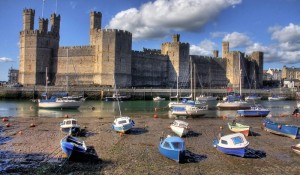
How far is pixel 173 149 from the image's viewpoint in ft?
40.3

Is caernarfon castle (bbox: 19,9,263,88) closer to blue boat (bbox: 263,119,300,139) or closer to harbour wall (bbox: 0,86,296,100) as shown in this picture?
harbour wall (bbox: 0,86,296,100)

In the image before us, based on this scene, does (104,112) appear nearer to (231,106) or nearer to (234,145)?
(231,106)

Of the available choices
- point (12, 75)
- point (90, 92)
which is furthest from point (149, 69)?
point (12, 75)

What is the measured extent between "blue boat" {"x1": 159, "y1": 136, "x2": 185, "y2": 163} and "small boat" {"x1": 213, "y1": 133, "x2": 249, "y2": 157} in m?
1.86

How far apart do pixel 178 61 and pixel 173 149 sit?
50.4 meters

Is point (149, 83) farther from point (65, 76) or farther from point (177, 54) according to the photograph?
point (65, 76)

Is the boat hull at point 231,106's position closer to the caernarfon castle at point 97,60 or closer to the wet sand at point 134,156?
the caernarfon castle at point 97,60

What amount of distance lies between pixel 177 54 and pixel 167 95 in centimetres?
1108

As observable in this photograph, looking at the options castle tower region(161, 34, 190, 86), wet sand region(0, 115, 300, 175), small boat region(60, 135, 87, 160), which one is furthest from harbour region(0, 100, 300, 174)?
castle tower region(161, 34, 190, 86)

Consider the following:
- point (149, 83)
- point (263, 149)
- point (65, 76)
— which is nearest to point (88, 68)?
point (65, 76)

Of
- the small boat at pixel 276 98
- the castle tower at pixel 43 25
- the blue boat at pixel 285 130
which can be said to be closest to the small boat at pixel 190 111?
the blue boat at pixel 285 130

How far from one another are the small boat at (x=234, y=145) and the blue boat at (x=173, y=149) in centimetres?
186

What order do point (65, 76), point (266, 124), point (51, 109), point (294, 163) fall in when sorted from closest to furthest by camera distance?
point (294, 163) → point (266, 124) → point (51, 109) → point (65, 76)

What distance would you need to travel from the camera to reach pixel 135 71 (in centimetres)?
5712
